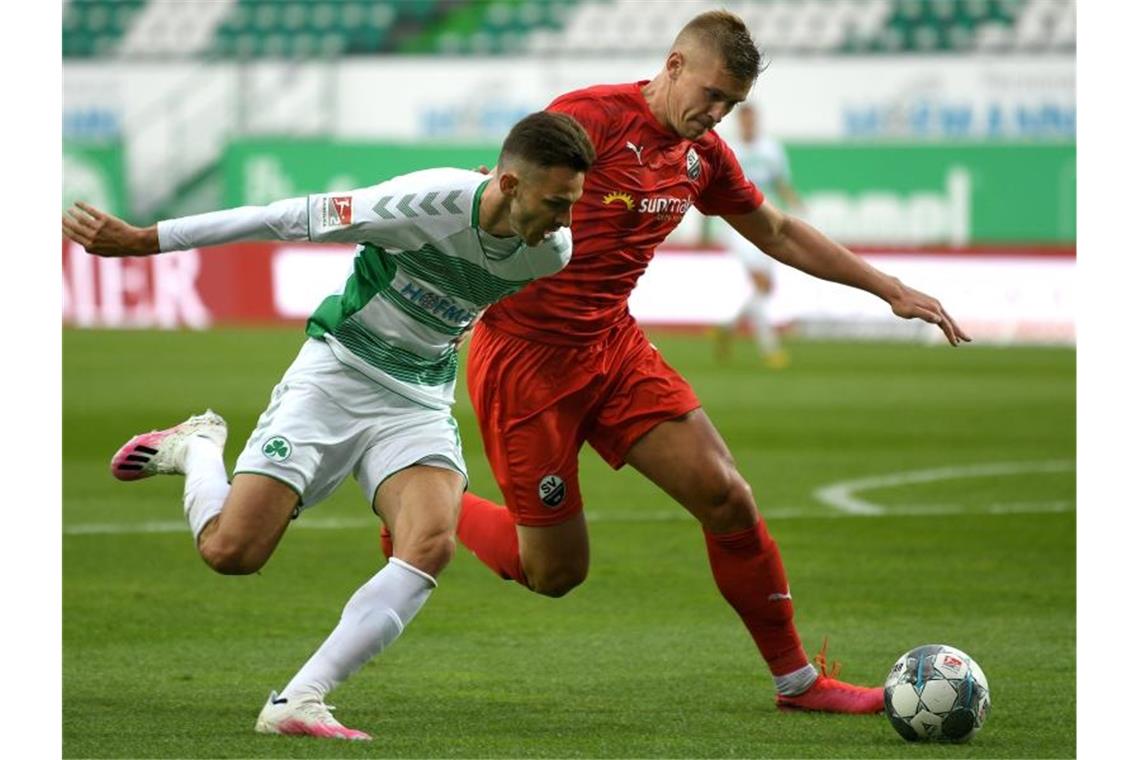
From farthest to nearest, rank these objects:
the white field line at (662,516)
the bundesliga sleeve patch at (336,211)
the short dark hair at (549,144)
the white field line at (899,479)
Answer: the white field line at (899,479), the white field line at (662,516), the bundesliga sleeve patch at (336,211), the short dark hair at (549,144)

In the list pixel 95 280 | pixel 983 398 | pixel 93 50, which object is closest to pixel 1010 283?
pixel 983 398

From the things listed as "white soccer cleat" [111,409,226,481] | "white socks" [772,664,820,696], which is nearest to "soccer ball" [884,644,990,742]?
"white socks" [772,664,820,696]

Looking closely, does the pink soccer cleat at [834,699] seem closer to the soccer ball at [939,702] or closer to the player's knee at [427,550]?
the soccer ball at [939,702]

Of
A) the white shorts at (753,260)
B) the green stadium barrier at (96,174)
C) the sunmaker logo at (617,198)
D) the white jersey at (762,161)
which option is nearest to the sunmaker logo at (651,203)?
the sunmaker logo at (617,198)

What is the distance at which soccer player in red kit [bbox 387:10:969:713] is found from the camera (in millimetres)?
6020

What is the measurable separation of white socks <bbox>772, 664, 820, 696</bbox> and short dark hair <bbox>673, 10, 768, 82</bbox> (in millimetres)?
1764

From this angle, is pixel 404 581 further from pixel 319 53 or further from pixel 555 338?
pixel 319 53

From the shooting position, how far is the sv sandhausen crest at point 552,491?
6230mm

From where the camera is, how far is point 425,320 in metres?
5.72

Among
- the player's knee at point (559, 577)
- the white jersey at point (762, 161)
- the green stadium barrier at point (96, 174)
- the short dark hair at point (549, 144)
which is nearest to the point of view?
the short dark hair at point (549, 144)

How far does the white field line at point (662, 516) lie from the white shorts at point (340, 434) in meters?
4.26

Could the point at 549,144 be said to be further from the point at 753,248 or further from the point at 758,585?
the point at 753,248

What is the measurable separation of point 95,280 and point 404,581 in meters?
20.0

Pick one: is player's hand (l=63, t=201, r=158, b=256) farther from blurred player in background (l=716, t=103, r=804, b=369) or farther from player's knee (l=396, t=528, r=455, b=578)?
blurred player in background (l=716, t=103, r=804, b=369)
